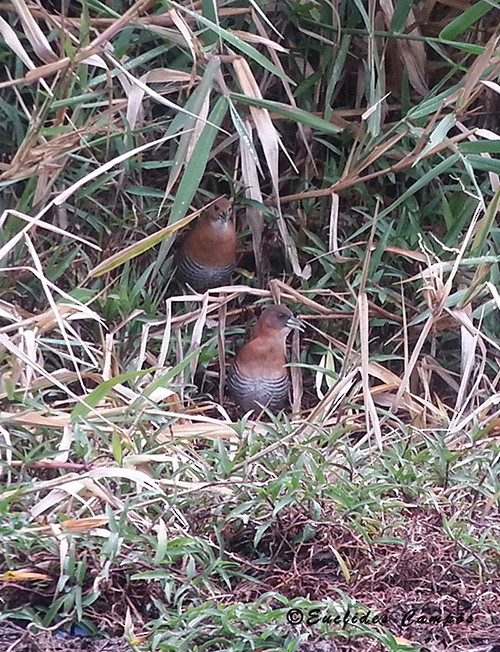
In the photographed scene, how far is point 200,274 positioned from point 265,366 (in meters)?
0.49

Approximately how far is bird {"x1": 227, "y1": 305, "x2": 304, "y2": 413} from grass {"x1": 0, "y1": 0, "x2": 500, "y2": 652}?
0.09 meters

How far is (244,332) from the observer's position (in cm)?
432

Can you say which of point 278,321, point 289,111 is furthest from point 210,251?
point 289,111

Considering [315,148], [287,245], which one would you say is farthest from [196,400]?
[315,148]

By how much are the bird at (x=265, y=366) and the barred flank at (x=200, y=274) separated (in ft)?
0.98

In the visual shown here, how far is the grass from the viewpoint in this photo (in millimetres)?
2369

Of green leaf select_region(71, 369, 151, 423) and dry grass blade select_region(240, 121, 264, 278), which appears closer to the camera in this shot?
green leaf select_region(71, 369, 151, 423)

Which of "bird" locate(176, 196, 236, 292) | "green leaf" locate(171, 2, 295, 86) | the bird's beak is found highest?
"green leaf" locate(171, 2, 295, 86)

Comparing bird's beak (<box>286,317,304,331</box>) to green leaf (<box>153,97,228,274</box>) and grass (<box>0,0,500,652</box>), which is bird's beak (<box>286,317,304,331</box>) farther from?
green leaf (<box>153,97,228,274</box>)

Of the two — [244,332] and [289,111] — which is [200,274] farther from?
[289,111]

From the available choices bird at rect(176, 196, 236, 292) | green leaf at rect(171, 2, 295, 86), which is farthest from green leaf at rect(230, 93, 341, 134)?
bird at rect(176, 196, 236, 292)

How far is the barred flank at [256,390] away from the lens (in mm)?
3986

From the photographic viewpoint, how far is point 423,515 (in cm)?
269

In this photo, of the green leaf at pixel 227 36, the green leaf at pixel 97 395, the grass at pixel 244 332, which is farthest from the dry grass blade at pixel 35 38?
the green leaf at pixel 97 395
